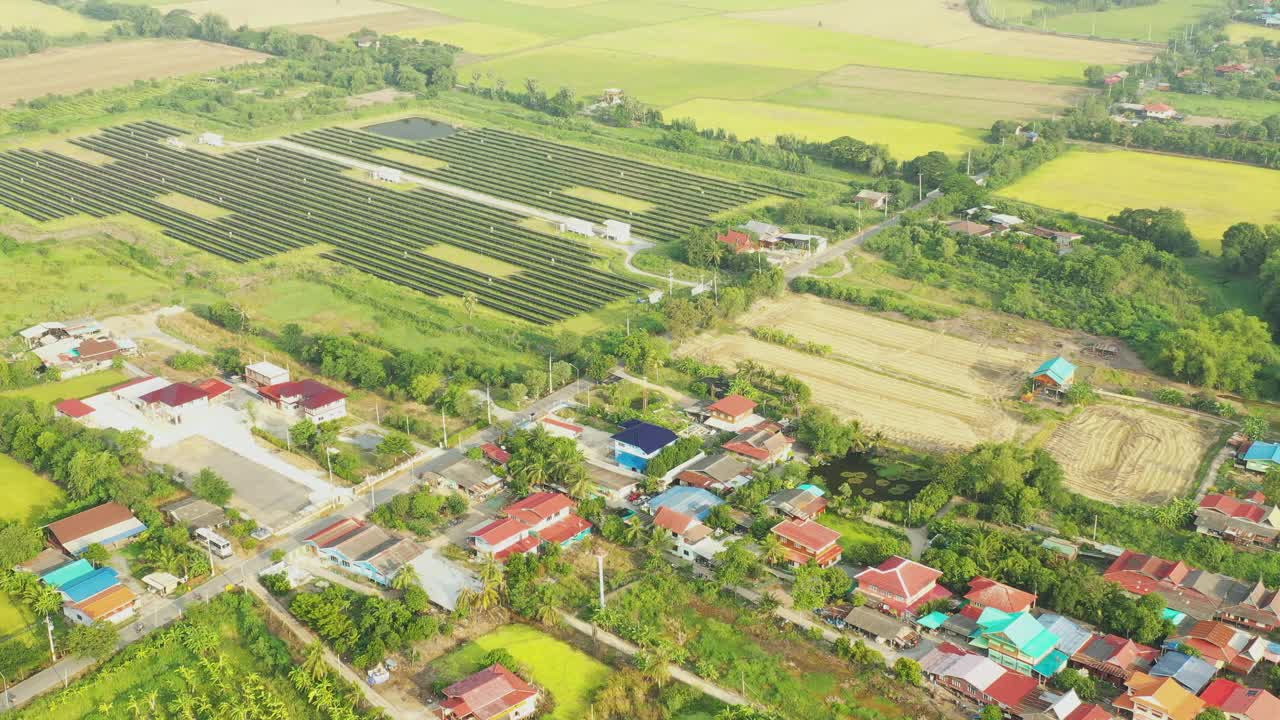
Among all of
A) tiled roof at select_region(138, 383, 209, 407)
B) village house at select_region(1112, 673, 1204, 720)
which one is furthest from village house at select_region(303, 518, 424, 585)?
village house at select_region(1112, 673, 1204, 720)

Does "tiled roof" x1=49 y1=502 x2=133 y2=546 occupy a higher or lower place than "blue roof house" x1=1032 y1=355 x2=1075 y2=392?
lower

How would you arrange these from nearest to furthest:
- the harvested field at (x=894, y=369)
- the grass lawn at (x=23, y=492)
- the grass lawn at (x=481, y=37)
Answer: the grass lawn at (x=23, y=492) < the harvested field at (x=894, y=369) < the grass lawn at (x=481, y=37)

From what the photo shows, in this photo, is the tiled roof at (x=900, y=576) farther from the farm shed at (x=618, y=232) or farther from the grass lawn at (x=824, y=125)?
the grass lawn at (x=824, y=125)

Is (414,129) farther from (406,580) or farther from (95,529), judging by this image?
(406,580)

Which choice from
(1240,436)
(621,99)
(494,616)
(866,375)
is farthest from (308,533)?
(621,99)

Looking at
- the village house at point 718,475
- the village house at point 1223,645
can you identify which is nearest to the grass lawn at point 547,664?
the village house at point 718,475

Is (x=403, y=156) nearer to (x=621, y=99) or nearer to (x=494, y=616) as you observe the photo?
(x=621, y=99)

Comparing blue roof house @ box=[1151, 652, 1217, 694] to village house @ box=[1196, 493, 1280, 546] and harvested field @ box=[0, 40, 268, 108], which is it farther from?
harvested field @ box=[0, 40, 268, 108]
